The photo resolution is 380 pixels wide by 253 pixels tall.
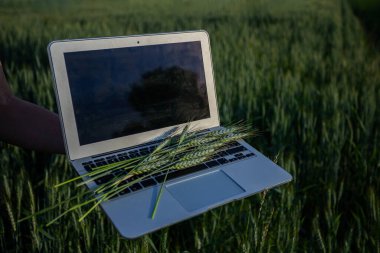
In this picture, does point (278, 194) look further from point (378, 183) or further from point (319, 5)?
point (319, 5)

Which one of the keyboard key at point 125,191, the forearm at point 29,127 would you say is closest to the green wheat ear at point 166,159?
the keyboard key at point 125,191

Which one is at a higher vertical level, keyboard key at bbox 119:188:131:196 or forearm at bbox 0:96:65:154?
forearm at bbox 0:96:65:154

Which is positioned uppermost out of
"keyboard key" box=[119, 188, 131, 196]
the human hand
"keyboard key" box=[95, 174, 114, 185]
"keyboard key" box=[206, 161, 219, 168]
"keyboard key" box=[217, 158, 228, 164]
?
the human hand

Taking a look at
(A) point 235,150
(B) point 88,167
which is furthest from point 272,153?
(B) point 88,167

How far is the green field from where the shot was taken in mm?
1013

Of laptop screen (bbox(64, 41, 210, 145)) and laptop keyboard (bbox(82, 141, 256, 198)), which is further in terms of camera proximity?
laptop screen (bbox(64, 41, 210, 145))

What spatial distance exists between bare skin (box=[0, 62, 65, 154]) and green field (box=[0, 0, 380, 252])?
0.51 ft

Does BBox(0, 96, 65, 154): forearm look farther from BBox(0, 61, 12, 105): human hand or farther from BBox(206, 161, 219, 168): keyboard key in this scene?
BBox(206, 161, 219, 168): keyboard key

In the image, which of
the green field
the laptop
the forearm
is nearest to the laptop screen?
the laptop

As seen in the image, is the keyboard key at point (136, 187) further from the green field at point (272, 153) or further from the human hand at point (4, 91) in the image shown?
the human hand at point (4, 91)

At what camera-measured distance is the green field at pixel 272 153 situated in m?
1.01

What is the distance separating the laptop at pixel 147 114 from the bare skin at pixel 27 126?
0.10 metres

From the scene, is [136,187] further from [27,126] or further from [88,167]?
[27,126]

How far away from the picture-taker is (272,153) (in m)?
1.61
